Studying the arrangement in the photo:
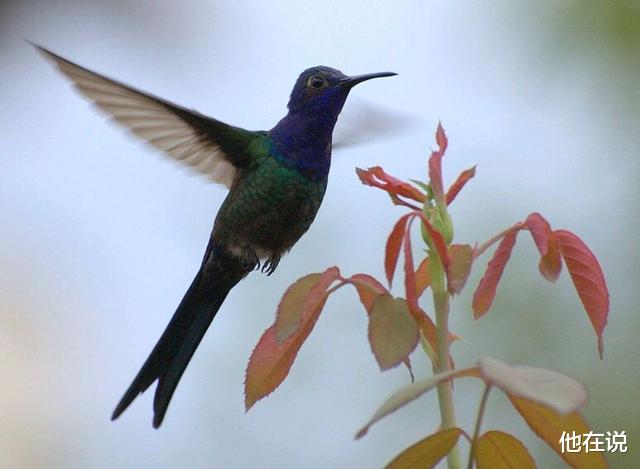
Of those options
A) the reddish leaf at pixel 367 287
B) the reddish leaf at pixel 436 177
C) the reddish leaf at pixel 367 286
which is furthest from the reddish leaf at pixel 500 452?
the reddish leaf at pixel 436 177

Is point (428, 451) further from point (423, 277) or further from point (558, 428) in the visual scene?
point (423, 277)

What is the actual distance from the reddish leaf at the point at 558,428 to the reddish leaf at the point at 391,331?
0.20 m

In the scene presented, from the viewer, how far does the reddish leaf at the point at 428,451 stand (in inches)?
58.3

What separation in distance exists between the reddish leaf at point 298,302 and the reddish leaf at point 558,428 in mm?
358

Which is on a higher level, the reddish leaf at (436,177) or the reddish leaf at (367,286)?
the reddish leaf at (436,177)

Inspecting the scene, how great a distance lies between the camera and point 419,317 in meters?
1.64

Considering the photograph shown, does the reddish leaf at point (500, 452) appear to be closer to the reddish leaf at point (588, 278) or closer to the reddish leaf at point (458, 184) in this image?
the reddish leaf at point (588, 278)

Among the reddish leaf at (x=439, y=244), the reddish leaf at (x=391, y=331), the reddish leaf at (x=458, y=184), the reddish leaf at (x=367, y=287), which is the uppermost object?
the reddish leaf at (x=458, y=184)

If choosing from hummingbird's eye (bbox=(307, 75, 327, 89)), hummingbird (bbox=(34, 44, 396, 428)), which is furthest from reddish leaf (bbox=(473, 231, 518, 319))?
hummingbird's eye (bbox=(307, 75, 327, 89))

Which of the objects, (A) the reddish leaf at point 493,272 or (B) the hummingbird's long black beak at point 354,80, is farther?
(B) the hummingbird's long black beak at point 354,80

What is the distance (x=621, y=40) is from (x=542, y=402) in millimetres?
3902

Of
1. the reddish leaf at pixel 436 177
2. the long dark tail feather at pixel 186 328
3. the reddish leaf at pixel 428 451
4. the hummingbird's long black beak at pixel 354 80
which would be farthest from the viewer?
the hummingbird's long black beak at pixel 354 80

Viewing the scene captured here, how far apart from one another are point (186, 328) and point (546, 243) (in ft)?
4.60

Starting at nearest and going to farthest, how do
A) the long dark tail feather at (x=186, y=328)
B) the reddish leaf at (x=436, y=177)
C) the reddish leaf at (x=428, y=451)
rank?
the reddish leaf at (x=428, y=451) → the reddish leaf at (x=436, y=177) → the long dark tail feather at (x=186, y=328)
